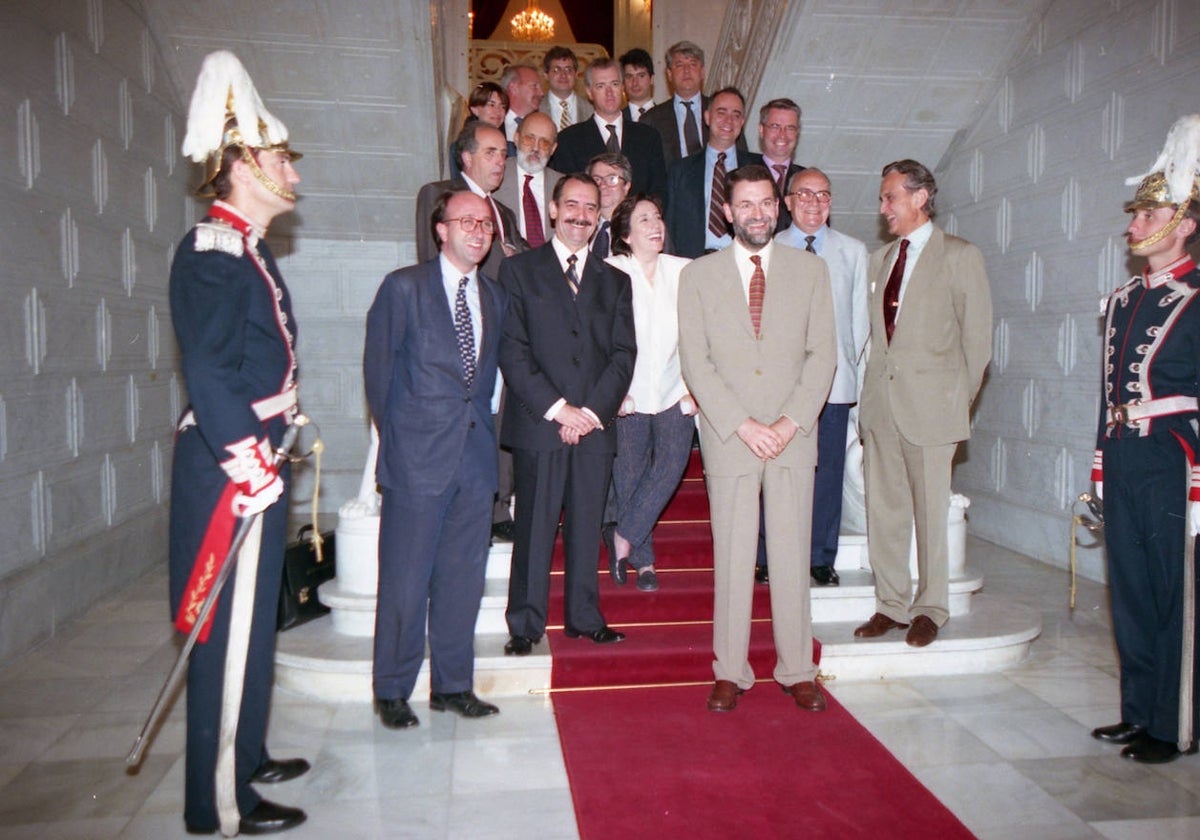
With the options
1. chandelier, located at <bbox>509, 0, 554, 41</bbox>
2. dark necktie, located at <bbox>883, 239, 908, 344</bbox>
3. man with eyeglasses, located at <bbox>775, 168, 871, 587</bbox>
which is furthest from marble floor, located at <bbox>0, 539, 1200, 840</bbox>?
chandelier, located at <bbox>509, 0, 554, 41</bbox>

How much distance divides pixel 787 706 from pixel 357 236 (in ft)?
16.0

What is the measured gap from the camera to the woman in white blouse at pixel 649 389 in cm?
389

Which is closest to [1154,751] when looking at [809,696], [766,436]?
[809,696]

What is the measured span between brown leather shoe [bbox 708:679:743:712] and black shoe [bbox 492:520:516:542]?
1.30 meters

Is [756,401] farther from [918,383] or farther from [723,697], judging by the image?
[723,697]

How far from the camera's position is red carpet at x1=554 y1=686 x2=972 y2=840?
2.62m

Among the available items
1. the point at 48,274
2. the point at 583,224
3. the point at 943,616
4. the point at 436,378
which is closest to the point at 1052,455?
the point at 943,616

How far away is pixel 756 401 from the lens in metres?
3.36

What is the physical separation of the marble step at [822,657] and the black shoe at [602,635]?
0.39ft

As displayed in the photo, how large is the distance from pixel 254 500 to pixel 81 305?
2.87m

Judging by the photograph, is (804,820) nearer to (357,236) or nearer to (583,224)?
(583,224)

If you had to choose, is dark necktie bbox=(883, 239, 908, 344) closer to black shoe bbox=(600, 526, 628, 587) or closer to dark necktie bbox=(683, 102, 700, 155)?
black shoe bbox=(600, 526, 628, 587)

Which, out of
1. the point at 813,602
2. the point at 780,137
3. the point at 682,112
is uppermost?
the point at 682,112

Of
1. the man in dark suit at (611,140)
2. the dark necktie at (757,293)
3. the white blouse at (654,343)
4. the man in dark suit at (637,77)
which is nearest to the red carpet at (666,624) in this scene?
the white blouse at (654,343)
